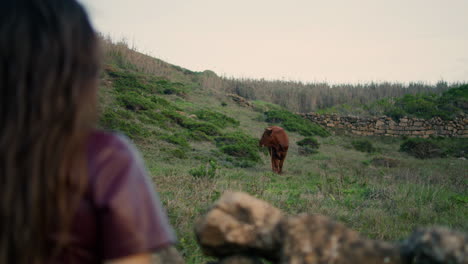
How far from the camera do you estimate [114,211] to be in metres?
1.00

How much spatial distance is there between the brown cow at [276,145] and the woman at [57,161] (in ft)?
32.0

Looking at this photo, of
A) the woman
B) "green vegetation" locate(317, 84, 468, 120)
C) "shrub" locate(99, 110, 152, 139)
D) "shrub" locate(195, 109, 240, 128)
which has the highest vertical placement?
"green vegetation" locate(317, 84, 468, 120)

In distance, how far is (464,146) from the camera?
19922mm

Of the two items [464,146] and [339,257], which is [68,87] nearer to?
[339,257]

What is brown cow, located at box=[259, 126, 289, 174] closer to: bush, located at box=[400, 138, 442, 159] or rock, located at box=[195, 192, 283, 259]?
rock, located at box=[195, 192, 283, 259]

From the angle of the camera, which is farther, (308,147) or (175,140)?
(308,147)

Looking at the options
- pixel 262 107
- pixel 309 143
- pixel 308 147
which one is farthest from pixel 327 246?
pixel 262 107

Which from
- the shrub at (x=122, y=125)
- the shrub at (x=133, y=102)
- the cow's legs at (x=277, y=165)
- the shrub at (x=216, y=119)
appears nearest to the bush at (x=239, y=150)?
the cow's legs at (x=277, y=165)

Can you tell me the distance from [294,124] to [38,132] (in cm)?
2317

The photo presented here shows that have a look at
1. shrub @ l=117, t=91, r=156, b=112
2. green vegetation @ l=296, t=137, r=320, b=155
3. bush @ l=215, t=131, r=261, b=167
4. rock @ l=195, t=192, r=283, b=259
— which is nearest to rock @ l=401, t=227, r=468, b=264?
rock @ l=195, t=192, r=283, b=259

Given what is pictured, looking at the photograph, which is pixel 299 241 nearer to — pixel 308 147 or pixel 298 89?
pixel 308 147

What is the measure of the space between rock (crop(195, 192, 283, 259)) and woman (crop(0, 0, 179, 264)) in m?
0.94

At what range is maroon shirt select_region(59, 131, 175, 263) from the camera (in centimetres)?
100

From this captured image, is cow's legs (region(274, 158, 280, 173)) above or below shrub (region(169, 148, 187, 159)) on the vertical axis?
above
